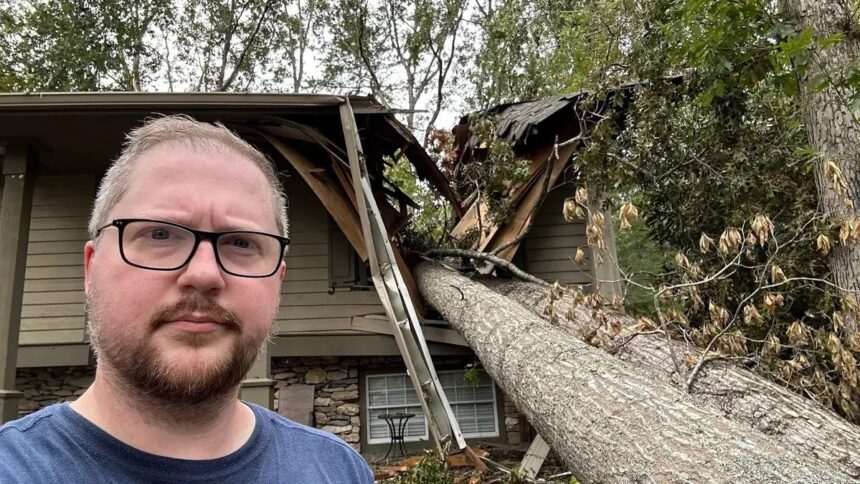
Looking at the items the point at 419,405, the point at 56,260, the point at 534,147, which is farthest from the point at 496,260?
the point at 56,260

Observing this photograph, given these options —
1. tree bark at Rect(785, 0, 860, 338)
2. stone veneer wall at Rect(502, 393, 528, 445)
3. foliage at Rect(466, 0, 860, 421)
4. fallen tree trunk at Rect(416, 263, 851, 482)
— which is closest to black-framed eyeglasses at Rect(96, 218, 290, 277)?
fallen tree trunk at Rect(416, 263, 851, 482)

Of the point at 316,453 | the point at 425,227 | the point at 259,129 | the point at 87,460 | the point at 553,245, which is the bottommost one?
the point at 316,453

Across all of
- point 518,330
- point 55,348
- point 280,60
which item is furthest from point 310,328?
point 280,60

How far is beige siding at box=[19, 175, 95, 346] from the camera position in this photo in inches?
300

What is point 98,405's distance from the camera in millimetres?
1023

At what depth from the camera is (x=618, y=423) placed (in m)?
2.34

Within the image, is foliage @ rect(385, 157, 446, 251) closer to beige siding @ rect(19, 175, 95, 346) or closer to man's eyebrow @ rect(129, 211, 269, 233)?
beige siding @ rect(19, 175, 95, 346)

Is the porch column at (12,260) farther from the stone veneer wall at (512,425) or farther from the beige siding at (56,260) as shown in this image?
the stone veneer wall at (512,425)

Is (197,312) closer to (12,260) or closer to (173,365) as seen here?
(173,365)

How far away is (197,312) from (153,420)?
22 cm

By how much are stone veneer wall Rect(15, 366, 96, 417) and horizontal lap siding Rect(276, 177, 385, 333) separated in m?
2.85

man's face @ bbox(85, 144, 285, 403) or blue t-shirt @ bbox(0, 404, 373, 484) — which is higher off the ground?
man's face @ bbox(85, 144, 285, 403)

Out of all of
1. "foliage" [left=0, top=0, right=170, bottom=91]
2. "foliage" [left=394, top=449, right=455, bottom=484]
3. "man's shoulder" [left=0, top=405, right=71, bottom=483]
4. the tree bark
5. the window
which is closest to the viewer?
"man's shoulder" [left=0, top=405, right=71, bottom=483]

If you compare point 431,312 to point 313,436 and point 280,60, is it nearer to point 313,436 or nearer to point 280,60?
point 313,436
